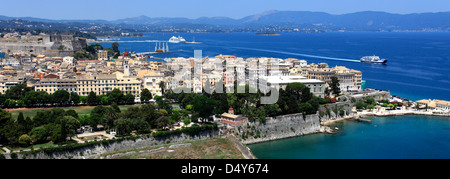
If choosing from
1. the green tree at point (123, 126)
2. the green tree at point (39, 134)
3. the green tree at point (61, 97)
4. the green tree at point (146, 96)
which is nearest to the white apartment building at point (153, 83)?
the green tree at point (146, 96)

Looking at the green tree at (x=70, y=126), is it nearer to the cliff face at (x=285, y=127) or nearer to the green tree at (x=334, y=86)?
the cliff face at (x=285, y=127)

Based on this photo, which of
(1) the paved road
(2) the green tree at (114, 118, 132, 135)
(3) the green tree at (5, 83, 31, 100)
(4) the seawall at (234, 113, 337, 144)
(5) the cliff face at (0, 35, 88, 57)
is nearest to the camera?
(1) the paved road

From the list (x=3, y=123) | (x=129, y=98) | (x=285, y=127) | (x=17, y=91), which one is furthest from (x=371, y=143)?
(x=17, y=91)

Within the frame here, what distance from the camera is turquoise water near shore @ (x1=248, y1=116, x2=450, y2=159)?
1912 cm

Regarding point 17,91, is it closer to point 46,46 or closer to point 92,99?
point 92,99

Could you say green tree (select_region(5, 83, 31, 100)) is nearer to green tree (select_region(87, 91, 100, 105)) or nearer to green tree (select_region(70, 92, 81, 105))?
green tree (select_region(70, 92, 81, 105))

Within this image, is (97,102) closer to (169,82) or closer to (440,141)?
(169,82)

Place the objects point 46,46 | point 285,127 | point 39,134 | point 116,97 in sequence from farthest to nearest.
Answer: point 46,46 → point 116,97 → point 285,127 → point 39,134

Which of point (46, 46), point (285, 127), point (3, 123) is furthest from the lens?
point (46, 46)

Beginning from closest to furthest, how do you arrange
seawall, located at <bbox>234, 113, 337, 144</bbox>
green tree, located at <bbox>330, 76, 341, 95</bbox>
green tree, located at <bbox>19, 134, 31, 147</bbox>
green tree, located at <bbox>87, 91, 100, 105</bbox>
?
green tree, located at <bbox>19, 134, 31, 147</bbox>
seawall, located at <bbox>234, 113, 337, 144</bbox>
green tree, located at <bbox>87, 91, 100, 105</bbox>
green tree, located at <bbox>330, 76, 341, 95</bbox>

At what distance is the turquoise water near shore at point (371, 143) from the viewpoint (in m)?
19.1

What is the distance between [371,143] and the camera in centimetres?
2094

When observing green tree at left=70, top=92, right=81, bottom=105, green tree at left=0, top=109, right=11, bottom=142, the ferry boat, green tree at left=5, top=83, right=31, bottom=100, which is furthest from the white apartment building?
the ferry boat
